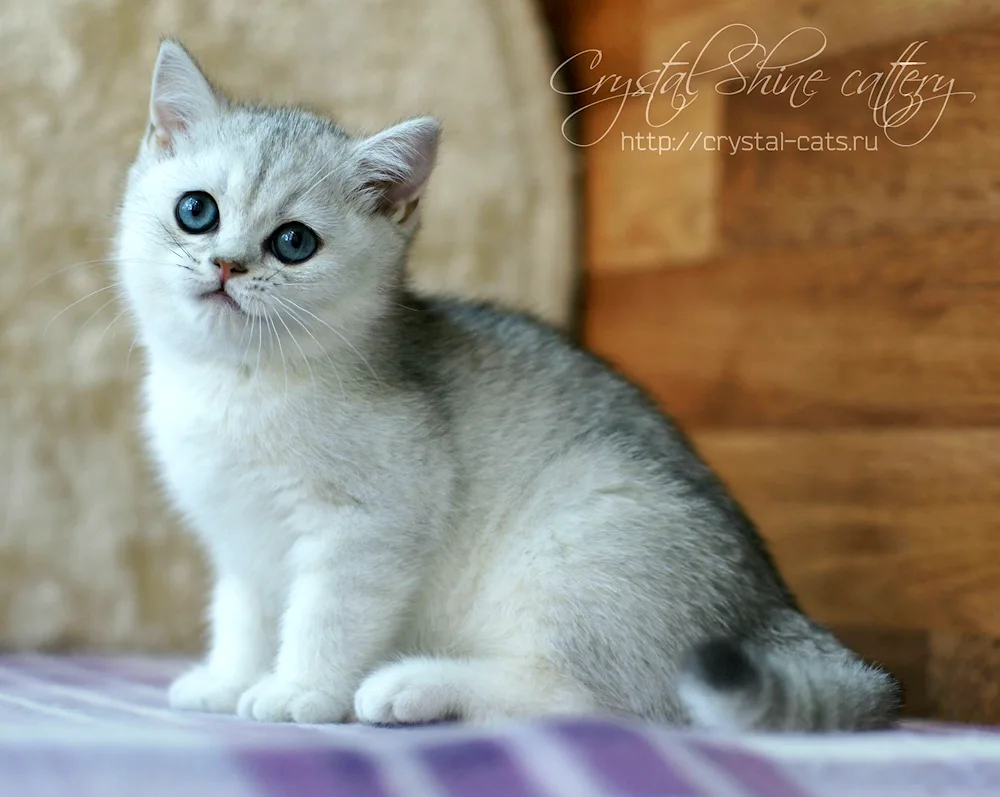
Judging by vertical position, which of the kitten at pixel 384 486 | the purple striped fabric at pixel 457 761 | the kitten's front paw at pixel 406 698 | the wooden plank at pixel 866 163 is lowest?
the purple striped fabric at pixel 457 761

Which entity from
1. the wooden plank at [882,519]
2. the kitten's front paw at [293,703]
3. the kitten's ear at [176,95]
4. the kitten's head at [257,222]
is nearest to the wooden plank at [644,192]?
the wooden plank at [882,519]

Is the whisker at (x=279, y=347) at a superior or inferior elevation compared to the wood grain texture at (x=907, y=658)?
superior

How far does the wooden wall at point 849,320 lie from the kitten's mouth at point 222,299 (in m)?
1.20

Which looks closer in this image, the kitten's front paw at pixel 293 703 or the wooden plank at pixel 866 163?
the kitten's front paw at pixel 293 703

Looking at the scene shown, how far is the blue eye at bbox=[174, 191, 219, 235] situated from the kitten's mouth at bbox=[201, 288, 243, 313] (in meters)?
0.12

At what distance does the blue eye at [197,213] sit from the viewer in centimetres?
162

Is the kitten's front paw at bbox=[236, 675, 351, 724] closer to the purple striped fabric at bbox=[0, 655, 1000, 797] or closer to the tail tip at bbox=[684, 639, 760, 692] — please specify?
the purple striped fabric at bbox=[0, 655, 1000, 797]

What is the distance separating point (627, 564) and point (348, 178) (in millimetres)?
807

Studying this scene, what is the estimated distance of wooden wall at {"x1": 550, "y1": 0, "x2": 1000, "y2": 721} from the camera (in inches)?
73.5

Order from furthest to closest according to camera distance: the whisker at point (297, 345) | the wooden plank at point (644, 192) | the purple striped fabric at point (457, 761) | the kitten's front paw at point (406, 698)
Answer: the wooden plank at point (644, 192)
the whisker at point (297, 345)
the kitten's front paw at point (406, 698)
the purple striped fabric at point (457, 761)

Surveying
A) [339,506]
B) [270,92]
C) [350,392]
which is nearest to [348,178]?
[350,392]

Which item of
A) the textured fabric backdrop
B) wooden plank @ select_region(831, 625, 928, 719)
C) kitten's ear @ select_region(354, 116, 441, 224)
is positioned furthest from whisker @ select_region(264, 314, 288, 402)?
wooden plank @ select_region(831, 625, 928, 719)

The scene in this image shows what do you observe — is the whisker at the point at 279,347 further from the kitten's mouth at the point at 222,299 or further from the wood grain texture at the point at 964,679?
the wood grain texture at the point at 964,679

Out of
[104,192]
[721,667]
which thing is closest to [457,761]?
[721,667]
